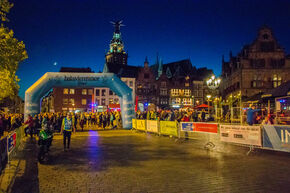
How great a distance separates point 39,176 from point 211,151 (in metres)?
7.45

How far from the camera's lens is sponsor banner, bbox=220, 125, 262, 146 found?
10.6m

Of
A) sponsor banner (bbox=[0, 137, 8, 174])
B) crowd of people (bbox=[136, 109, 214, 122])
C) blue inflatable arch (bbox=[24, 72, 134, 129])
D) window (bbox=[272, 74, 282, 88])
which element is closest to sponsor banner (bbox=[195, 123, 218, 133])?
crowd of people (bbox=[136, 109, 214, 122])

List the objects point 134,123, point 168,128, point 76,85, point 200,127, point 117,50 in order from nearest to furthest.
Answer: point 200,127, point 168,128, point 134,123, point 76,85, point 117,50

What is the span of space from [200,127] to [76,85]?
1403 centimetres

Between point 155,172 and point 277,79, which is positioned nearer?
point 155,172

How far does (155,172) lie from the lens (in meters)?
7.66

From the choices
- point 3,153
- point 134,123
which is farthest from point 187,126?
point 3,153

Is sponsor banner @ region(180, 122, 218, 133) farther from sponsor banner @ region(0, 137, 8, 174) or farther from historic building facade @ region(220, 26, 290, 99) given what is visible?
historic building facade @ region(220, 26, 290, 99)

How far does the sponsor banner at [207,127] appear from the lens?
1249 cm

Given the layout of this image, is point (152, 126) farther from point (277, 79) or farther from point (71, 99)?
point (71, 99)

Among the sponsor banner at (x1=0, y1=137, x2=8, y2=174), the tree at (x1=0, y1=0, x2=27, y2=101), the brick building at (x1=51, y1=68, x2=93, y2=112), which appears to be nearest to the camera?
the sponsor banner at (x1=0, y1=137, x2=8, y2=174)

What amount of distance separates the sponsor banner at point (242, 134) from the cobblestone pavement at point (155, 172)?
0.59 metres

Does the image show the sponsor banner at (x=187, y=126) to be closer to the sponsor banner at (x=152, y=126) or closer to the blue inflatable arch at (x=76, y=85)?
the sponsor banner at (x=152, y=126)

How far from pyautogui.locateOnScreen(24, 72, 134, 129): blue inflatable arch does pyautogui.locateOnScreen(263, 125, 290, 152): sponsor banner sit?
15264 mm
